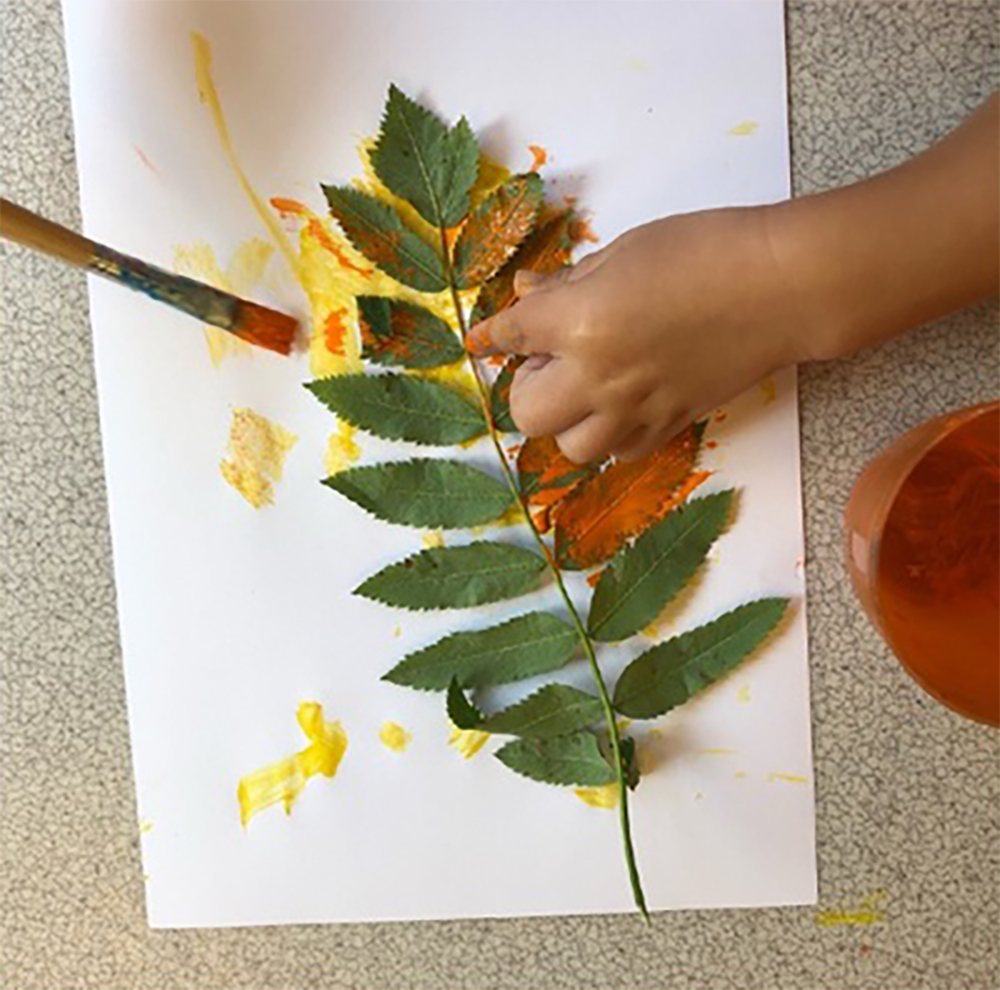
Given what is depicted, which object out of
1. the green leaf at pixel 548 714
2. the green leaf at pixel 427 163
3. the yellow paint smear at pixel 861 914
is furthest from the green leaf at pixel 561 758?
the green leaf at pixel 427 163

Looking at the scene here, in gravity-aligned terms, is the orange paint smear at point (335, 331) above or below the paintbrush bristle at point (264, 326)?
below

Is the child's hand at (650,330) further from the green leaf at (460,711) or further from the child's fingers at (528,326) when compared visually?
the green leaf at (460,711)

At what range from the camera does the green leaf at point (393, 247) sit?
520 mm

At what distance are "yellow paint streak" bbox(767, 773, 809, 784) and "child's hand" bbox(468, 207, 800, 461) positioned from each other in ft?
0.50

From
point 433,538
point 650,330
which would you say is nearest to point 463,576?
point 433,538

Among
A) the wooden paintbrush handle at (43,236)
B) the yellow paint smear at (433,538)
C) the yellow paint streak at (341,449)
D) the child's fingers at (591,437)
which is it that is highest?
the wooden paintbrush handle at (43,236)

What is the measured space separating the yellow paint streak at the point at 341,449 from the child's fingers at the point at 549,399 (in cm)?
7

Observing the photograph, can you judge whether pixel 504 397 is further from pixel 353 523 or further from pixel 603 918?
pixel 603 918

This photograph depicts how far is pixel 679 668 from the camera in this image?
20.9 inches

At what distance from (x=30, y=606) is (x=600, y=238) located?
297mm

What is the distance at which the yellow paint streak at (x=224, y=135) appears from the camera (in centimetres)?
53

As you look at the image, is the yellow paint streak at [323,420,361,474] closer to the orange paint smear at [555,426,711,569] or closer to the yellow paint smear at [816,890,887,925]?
the orange paint smear at [555,426,711,569]

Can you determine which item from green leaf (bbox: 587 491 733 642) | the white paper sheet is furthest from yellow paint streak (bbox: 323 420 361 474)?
green leaf (bbox: 587 491 733 642)

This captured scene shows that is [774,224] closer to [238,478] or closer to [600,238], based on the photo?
[600,238]
